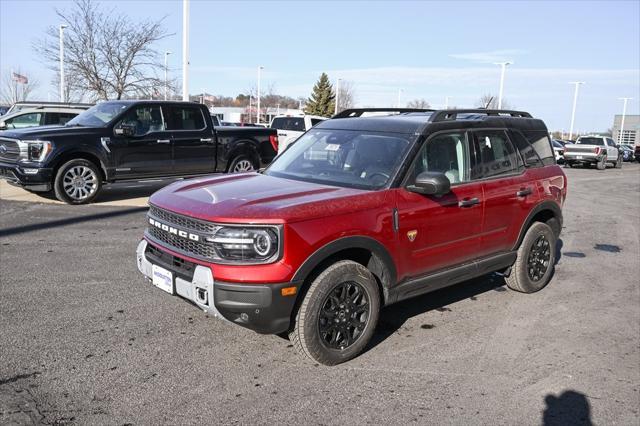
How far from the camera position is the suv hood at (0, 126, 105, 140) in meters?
9.26

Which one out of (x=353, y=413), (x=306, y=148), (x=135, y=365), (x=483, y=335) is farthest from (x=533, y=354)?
(x=135, y=365)

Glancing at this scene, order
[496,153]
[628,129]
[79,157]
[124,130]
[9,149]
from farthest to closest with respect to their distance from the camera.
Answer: [628,129], [124,130], [79,157], [9,149], [496,153]

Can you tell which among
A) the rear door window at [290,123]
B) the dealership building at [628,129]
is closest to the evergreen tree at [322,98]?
the dealership building at [628,129]

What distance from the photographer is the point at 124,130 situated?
9.87m

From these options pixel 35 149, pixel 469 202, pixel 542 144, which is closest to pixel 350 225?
pixel 469 202

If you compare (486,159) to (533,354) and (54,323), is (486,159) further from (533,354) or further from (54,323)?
(54,323)

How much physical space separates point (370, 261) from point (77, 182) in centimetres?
734

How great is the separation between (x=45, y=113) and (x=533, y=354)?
16438mm

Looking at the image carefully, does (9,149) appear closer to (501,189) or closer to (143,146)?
(143,146)

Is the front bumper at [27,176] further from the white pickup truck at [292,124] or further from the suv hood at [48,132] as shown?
the white pickup truck at [292,124]

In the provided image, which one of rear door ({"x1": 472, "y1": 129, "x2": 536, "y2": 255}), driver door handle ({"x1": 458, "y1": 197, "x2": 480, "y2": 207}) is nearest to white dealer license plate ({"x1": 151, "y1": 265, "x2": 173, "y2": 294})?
driver door handle ({"x1": 458, "y1": 197, "x2": 480, "y2": 207})

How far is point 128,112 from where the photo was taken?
10125mm

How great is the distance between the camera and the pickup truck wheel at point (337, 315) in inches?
147

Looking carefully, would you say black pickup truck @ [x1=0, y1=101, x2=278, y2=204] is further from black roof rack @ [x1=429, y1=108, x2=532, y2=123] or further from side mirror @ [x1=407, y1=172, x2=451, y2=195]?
side mirror @ [x1=407, y1=172, x2=451, y2=195]
